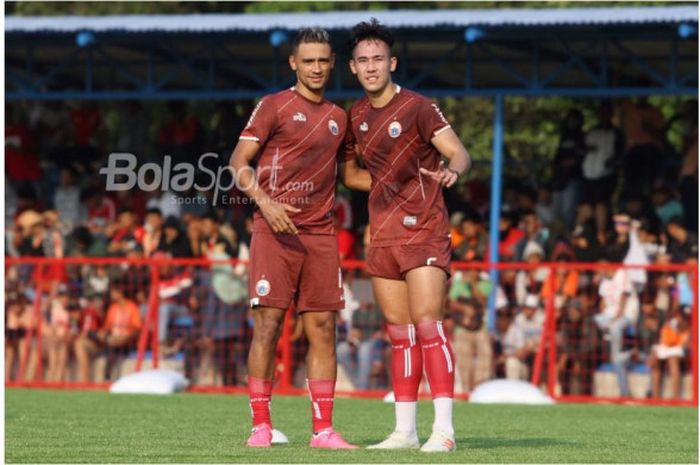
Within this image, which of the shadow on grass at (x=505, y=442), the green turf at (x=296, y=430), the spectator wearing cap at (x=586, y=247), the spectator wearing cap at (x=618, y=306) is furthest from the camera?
the spectator wearing cap at (x=586, y=247)

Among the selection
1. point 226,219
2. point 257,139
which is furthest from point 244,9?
point 257,139

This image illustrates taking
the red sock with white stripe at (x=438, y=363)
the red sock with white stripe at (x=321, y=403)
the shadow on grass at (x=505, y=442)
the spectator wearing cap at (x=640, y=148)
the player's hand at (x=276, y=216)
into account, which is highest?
the spectator wearing cap at (x=640, y=148)

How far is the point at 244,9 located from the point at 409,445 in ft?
85.4

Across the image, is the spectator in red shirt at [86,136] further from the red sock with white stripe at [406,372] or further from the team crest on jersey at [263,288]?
the red sock with white stripe at [406,372]

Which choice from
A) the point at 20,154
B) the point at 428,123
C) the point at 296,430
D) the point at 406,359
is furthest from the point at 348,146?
the point at 20,154

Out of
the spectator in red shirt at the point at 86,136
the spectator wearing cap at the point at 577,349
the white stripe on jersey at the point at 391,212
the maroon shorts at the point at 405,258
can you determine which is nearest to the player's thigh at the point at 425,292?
the maroon shorts at the point at 405,258

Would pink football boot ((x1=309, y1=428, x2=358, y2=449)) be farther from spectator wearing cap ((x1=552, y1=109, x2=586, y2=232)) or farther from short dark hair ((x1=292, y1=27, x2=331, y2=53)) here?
spectator wearing cap ((x1=552, y1=109, x2=586, y2=232))

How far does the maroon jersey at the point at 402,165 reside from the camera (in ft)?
29.4

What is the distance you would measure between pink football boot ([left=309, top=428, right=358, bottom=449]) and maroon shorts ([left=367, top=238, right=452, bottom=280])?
90 cm

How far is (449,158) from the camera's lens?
880cm

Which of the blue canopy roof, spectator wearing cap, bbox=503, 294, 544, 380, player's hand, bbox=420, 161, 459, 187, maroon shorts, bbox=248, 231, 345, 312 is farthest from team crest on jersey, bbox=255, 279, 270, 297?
the blue canopy roof

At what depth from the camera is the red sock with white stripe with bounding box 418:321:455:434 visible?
349 inches

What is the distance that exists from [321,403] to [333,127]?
151 centimetres

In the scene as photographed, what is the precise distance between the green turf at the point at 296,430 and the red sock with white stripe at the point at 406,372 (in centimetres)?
35
